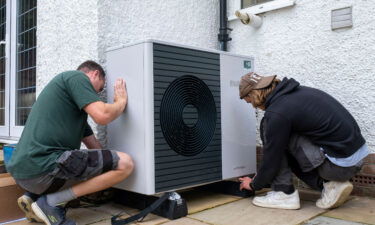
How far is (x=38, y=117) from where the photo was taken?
7.16 feet

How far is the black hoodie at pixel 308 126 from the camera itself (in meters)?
2.34

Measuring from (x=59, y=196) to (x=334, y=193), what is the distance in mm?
1795

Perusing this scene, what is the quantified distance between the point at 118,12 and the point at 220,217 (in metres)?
1.73

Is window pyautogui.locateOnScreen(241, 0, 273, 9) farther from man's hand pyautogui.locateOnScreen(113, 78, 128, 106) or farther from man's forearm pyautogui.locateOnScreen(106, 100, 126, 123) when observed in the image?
man's forearm pyautogui.locateOnScreen(106, 100, 126, 123)

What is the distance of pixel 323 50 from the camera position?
2.96 m

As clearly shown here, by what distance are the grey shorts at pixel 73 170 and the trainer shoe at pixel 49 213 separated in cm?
9

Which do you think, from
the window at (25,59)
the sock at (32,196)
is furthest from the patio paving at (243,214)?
the window at (25,59)

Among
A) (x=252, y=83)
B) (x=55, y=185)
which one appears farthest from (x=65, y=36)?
(x=252, y=83)

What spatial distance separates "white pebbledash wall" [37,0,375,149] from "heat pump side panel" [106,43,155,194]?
322mm

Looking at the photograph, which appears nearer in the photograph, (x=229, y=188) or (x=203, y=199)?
(x=203, y=199)

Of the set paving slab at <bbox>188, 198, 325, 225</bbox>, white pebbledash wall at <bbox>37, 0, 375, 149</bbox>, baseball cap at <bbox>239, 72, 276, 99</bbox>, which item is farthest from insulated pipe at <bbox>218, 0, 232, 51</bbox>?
paving slab at <bbox>188, 198, 325, 225</bbox>

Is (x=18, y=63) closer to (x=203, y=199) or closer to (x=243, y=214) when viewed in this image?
(x=203, y=199)

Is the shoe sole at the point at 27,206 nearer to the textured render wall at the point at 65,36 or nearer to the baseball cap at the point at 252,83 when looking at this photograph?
the textured render wall at the point at 65,36

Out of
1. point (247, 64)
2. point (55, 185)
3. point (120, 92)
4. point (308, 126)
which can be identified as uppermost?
point (247, 64)
